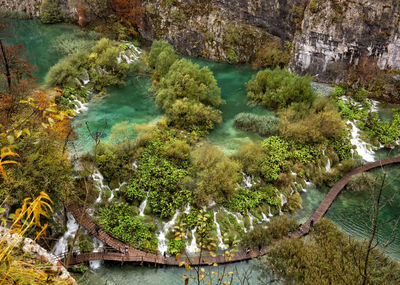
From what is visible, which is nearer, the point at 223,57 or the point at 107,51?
the point at 107,51

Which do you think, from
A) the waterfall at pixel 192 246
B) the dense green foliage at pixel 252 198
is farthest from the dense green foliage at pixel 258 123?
the waterfall at pixel 192 246

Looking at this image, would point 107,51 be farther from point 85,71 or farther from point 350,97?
point 350,97

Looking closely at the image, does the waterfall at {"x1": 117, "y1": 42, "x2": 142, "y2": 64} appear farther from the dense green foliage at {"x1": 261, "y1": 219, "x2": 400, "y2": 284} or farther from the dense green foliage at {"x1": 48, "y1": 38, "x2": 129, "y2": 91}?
the dense green foliage at {"x1": 261, "y1": 219, "x2": 400, "y2": 284}

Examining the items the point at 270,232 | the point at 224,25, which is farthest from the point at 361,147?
the point at 224,25

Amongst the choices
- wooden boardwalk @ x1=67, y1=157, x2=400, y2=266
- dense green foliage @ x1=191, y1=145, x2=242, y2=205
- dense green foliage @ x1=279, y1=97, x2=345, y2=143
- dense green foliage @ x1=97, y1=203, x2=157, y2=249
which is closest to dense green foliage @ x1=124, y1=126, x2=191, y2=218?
dense green foliage @ x1=191, y1=145, x2=242, y2=205

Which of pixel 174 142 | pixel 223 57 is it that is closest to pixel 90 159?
pixel 174 142
